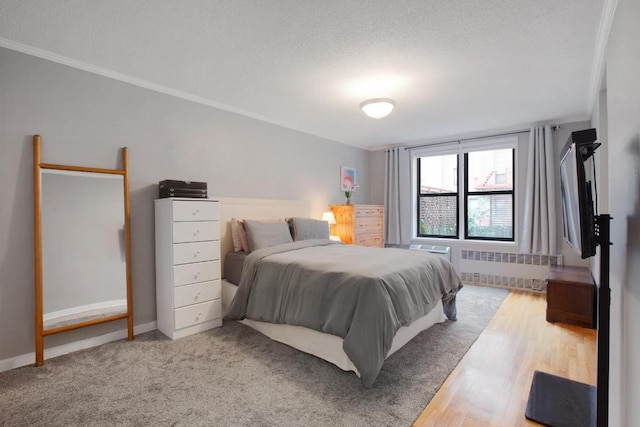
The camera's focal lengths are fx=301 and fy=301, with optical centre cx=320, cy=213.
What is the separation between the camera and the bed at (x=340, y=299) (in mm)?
1995

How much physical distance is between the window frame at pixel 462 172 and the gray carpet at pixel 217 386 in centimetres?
262

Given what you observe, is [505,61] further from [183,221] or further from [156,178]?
[156,178]

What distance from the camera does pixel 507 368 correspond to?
221cm

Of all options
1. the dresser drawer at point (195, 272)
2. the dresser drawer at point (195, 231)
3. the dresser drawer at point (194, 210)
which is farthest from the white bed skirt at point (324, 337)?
the dresser drawer at point (194, 210)

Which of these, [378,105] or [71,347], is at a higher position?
[378,105]

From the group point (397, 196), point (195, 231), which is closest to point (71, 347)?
point (195, 231)

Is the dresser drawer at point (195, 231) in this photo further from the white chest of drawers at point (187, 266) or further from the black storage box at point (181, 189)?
the black storage box at point (181, 189)

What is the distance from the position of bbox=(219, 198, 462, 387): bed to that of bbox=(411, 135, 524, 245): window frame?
2.18 m

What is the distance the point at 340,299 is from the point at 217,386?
989 mm

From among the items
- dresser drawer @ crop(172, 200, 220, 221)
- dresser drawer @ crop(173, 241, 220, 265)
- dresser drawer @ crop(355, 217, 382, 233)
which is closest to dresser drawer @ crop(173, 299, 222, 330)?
dresser drawer @ crop(173, 241, 220, 265)

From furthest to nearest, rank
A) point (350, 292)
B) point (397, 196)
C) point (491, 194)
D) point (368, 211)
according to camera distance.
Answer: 1. point (397, 196)
2. point (368, 211)
3. point (491, 194)
4. point (350, 292)

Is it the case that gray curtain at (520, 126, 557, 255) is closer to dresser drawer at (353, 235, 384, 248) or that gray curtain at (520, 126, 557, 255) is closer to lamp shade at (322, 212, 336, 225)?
dresser drawer at (353, 235, 384, 248)

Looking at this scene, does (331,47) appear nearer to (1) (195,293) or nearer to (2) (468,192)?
(1) (195,293)

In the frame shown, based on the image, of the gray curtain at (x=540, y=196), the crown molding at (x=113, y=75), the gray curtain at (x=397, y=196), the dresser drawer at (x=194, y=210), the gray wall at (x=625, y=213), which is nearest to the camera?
the gray wall at (x=625, y=213)
